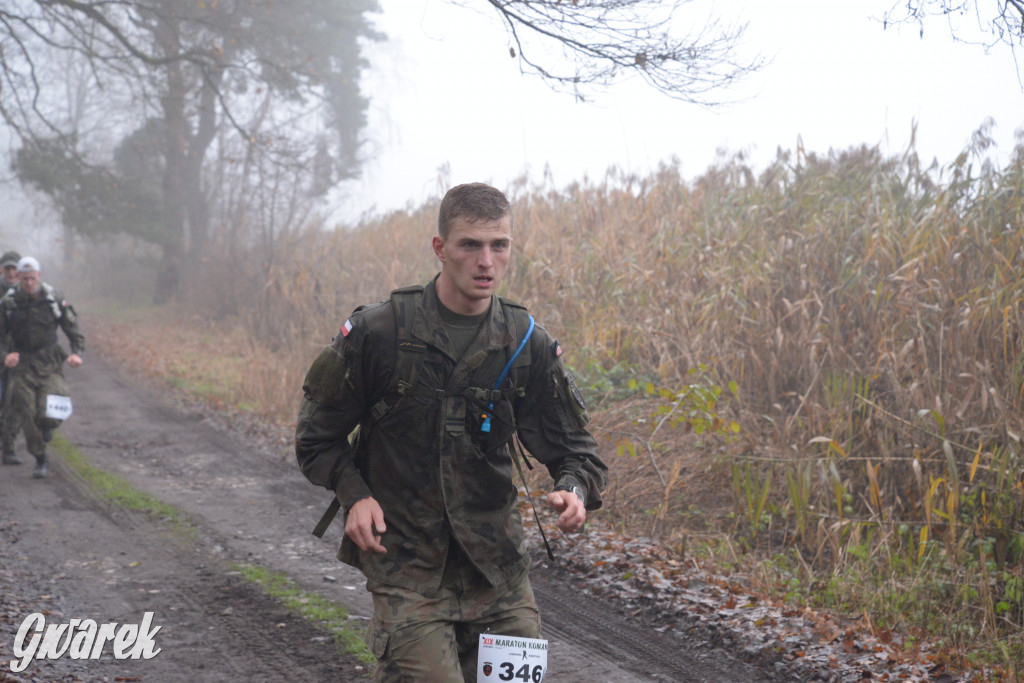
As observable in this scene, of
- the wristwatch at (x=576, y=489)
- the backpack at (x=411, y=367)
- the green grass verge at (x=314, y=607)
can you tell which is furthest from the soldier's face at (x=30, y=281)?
the wristwatch at (x=576, y=489)

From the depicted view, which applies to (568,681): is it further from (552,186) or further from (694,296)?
(552,186)

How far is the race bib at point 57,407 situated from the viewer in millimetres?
9000

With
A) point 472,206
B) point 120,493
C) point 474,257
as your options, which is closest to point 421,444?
point 474,257

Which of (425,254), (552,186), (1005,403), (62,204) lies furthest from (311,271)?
(1005,403)

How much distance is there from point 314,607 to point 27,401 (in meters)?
5.64

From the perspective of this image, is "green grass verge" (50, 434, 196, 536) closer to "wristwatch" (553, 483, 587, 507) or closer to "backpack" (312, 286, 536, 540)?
"backpack" (312, 286, 536, 540)

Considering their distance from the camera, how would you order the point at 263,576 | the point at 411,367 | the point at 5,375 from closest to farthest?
the point at 411,367 < the point at 263,576 < the point at 5,375

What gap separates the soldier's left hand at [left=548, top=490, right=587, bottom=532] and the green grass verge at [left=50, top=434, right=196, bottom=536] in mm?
5221

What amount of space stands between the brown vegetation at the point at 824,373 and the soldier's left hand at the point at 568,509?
10.3 feet

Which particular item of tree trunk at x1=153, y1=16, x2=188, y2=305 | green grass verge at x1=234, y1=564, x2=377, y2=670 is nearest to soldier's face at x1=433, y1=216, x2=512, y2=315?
green grass verge at x1=234, y1=564, x2=377, y2=670

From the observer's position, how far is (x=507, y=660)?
254cm

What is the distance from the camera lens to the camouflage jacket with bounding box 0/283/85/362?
9.13m

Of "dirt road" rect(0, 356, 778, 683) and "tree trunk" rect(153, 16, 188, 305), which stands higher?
"tree trunk" rect(153, 16, 188, 305)

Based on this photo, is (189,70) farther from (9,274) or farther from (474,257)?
(474,257)
